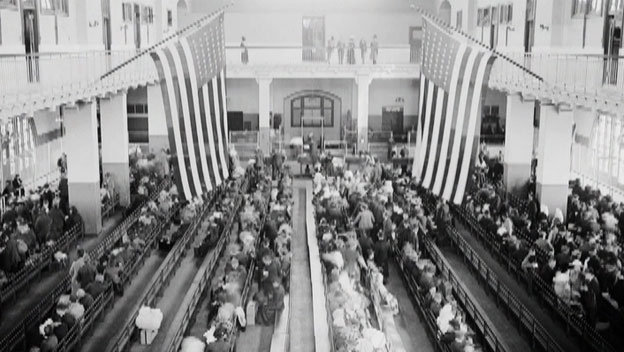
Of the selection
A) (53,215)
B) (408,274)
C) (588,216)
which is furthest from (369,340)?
(53,215)

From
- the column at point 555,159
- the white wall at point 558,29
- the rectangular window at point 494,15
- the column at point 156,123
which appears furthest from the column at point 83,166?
the rectangular window at point 494,15

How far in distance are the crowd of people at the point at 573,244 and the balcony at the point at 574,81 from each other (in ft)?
10.0

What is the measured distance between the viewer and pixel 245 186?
30.3 m

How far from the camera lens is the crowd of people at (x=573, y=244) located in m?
15.6

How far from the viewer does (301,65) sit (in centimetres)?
3644

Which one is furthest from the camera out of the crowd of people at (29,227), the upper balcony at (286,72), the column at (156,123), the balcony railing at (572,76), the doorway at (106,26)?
the column at (156,123)

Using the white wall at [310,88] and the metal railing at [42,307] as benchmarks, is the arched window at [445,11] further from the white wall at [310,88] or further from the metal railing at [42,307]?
the metal railing at [42,307]

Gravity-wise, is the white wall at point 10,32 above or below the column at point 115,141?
above

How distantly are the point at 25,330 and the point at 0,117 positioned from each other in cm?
Result: 413

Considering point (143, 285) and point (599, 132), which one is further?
point (599, 132)

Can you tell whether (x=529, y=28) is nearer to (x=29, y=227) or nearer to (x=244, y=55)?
(x=244, y=55)

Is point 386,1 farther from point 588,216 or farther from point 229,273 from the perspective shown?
point 229,273

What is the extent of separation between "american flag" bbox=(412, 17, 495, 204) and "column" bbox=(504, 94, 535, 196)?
13323 mm

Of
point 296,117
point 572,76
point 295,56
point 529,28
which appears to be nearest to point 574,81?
point 572,76
